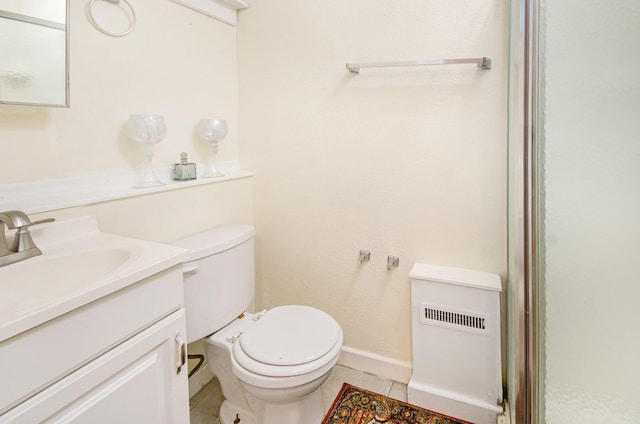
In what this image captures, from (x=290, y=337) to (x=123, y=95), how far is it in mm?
1077

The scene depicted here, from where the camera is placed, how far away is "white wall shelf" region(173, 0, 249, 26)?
162 centimetres

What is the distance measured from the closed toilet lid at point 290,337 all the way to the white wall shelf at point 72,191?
0.65 meters

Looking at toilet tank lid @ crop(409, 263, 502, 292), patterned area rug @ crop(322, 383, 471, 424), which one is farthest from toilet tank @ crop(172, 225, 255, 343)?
toilet tank lid @ crop(409, 263, 502, 292)

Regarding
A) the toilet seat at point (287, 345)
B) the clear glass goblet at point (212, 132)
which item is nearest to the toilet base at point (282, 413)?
the toilet seat at point (287, 345)

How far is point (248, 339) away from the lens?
4.38ft

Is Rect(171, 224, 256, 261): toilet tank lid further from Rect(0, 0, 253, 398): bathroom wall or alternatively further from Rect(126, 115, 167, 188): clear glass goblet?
Rect(126, 115, 167, 188): clear glass goblet

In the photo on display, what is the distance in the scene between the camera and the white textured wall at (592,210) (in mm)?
697

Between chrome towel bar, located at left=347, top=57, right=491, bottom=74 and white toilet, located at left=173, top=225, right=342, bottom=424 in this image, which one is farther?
chrome towel bar, located at left=347, top=57, right=491, bottom=74

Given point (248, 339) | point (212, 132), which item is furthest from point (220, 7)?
point (248, 339)

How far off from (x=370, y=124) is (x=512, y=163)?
1.97 ft

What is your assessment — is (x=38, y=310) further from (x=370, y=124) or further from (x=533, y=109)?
(x=370, y=124)

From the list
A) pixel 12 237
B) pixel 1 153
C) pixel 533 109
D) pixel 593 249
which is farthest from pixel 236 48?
pixel 593 249

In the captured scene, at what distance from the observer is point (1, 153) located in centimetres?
103

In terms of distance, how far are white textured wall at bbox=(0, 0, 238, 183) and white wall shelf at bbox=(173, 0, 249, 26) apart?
27mm
